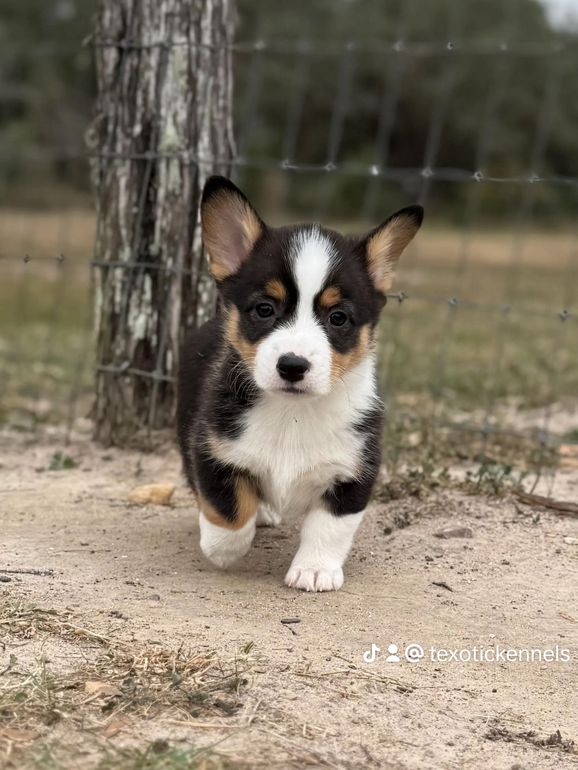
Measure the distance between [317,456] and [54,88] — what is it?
2341 centimetres

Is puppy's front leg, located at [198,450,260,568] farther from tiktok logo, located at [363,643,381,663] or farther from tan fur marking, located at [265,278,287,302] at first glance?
tiktok logo, located at [363,643,381,663]

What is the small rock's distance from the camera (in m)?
5.12

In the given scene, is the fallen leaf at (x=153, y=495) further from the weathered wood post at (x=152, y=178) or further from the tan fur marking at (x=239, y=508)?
the tan fur marking at (x=239, y=508)

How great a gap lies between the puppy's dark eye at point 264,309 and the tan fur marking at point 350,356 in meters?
0.26

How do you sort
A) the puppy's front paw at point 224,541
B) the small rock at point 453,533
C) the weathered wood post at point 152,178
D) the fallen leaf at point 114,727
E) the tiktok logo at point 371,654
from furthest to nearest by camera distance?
the weathered wood post at point 152,178 → the small rock at point 453,533 → the puppy's front paw at point 224,541 → the tiktok logo at point 371,654 → the fallen leaf at point 114,727

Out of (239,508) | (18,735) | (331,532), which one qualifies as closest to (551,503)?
(331,532)

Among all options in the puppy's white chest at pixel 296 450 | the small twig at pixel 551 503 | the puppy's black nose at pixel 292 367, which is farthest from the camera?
the small twig at pixel 551 503

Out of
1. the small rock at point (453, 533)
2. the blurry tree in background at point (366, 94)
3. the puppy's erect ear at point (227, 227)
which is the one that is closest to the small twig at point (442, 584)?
the small rock at point (453, 533)

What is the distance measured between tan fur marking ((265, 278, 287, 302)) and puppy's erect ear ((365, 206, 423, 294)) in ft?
1.70

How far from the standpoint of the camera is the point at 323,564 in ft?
14.8

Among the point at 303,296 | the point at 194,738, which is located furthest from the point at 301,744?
the point at 303,296

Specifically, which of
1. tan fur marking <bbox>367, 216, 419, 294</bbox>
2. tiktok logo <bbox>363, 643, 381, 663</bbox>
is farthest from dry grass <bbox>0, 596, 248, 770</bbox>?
tan fur marking <bbox>367, 216, 419, 294</bbox>

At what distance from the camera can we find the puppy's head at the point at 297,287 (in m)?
4.10

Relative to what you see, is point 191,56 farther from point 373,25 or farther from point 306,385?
point 373,25
